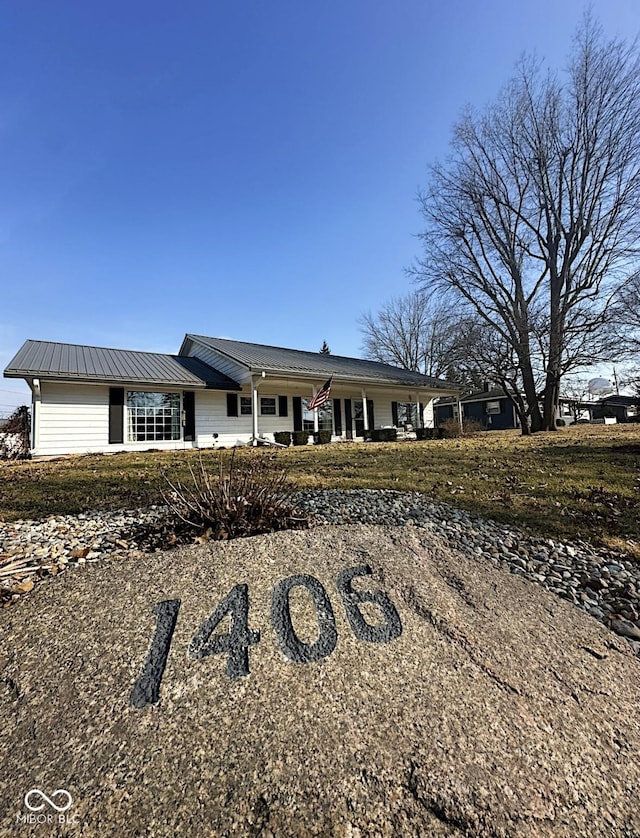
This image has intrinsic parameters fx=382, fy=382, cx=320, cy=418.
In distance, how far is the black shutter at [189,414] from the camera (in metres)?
12.8

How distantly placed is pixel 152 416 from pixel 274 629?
11.5 metres

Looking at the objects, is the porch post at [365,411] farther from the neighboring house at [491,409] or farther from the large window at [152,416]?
the neighboring house at [491,409]

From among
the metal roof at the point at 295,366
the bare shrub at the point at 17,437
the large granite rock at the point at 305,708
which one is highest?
the metal roof at the point at 295,366

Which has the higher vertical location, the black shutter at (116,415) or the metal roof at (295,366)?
the metal roof at (295,366)

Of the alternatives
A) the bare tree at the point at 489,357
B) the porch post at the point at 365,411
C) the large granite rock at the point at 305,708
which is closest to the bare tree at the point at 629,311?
the bare tree at the point at 489,357

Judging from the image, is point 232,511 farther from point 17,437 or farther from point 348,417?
point 348,417

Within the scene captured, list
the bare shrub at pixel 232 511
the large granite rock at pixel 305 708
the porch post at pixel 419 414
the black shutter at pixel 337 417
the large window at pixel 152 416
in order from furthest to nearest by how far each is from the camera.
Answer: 1. the porch post at pixel 419 414
2. the black shutter at pixel 337 417
3. the large window at pixel 152 416
4. the bare shrub at pixel 232 511
5. the large granite rock at pixel 305 708

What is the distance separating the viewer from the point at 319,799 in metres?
1.26

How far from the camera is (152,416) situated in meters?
12.3

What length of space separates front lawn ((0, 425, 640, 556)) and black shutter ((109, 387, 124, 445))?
169 inches

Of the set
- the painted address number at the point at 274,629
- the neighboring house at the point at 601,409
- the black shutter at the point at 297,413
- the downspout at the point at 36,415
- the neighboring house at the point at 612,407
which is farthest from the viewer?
the neighboring house at the point at 612,407

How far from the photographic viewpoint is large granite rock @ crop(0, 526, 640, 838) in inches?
48.6

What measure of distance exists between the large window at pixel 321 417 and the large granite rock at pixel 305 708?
1307 cm

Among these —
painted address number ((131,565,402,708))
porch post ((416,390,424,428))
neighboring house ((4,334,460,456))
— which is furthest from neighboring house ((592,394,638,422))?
painted address number ((131,565,402,708))
